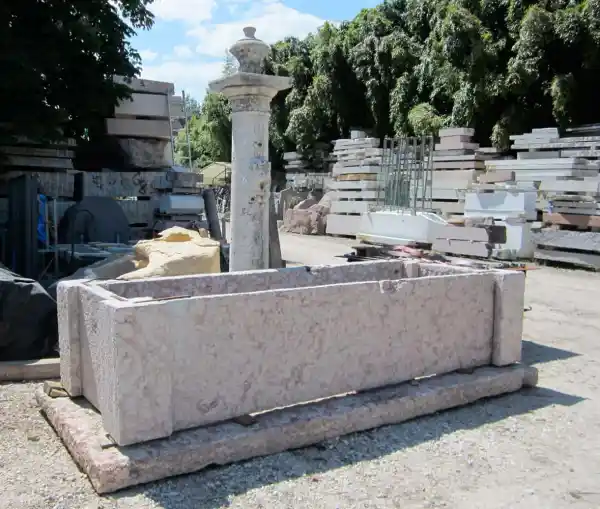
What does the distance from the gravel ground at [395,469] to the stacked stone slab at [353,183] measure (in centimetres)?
1289

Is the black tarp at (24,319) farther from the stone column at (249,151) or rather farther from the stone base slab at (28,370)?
the stone column at (249,151)

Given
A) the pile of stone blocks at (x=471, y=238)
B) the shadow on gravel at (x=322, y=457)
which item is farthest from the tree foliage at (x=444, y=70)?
the shadow on gravel at (x=322, y=457)

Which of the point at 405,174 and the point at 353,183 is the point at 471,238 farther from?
the point at 353,183

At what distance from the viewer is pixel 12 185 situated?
26.5 ft

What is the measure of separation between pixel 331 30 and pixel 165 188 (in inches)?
592

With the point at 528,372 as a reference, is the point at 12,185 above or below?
above

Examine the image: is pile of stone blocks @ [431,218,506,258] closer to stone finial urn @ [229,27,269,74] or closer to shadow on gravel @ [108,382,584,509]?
stone finial urn @ [229,27,269,74]

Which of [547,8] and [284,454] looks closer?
[284,454]

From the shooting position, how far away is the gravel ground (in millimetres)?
3068

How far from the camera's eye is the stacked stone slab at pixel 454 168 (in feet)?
50.1

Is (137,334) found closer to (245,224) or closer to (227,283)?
(227,283)

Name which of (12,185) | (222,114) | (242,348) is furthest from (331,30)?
(242,348)

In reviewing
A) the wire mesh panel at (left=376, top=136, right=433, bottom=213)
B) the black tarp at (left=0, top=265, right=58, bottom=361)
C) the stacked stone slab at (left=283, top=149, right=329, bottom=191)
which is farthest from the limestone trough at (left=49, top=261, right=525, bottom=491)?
the stacked stone slab at (left=283, top=149, right=329, bottom=191)

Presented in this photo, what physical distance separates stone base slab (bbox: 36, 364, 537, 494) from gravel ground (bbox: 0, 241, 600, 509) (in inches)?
2.5
